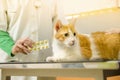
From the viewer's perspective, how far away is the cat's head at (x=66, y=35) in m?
0.88

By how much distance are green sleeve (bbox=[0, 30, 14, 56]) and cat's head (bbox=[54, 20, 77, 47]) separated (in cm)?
35

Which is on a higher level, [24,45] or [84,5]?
[84,5]

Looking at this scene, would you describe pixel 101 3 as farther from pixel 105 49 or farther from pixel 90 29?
pixel 105 49

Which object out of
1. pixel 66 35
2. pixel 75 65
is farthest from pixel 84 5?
pixel 75 65

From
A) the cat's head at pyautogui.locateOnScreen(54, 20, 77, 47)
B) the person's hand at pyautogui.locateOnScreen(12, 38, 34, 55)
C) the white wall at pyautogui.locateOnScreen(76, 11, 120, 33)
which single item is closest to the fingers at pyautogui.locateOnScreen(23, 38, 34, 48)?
the person's hand at pyautogui.locateOnScreen(12, 38, 34, 55)

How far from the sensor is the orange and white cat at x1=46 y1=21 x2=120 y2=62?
2.75ft

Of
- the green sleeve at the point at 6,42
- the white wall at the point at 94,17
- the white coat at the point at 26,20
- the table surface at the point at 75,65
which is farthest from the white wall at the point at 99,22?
the table surface at the point at 75,65

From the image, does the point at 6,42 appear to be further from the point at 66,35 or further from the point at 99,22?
the point at 99,22

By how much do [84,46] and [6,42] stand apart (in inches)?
20.8

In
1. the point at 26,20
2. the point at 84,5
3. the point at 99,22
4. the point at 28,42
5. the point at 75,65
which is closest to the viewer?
the point at 75,65

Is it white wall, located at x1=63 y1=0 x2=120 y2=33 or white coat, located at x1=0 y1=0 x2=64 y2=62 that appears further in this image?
white wall, located at x1=63 y1=0 x2=120 y2=33

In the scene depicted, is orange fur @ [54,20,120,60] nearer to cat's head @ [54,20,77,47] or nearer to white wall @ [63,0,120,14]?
cat's head @ [54,20,77,47]

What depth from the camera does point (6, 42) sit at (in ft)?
4.05

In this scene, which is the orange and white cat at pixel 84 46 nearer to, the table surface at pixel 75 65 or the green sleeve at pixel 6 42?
the table surface at pixel 75 65
